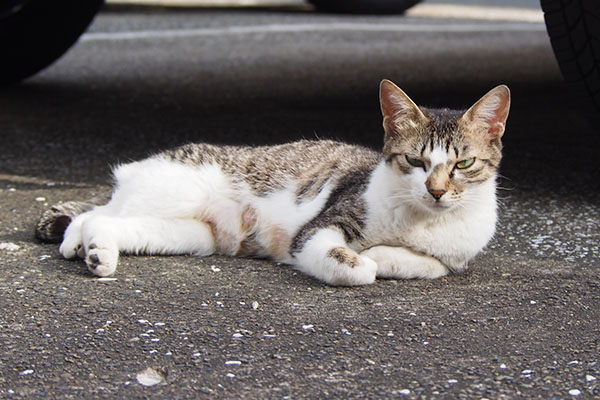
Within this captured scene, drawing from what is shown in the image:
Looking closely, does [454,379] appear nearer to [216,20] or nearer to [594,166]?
[594,166]

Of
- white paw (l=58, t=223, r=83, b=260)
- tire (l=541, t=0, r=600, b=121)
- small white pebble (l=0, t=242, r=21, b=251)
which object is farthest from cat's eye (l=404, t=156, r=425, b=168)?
small white pebble (l=0, t=242, r=21, b=251)

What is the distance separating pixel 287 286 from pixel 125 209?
2.97ft

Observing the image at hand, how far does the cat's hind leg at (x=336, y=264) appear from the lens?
3.07m

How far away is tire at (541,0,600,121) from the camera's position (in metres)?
3.69

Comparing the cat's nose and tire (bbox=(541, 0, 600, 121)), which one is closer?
the cat's nose

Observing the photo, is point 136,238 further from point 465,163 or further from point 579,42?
point 579,42

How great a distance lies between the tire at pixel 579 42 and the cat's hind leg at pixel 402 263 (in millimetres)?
1273

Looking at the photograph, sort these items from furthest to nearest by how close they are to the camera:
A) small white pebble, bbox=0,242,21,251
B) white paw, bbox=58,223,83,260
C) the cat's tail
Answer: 1. the cat's tail
2. small white pebble, bbox=0,242,21,251
3. white paw, bbox=58,223,83,260

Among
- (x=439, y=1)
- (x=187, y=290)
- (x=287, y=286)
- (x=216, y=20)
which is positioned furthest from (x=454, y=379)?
(x=439, y=1)

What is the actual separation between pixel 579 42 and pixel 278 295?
187 cm

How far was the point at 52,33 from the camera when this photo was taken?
668cm

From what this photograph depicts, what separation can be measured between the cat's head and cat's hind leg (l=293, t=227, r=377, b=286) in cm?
32

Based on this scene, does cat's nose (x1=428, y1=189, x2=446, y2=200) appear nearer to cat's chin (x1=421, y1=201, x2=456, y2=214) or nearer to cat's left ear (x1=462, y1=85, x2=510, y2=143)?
cat's chin (x1=421, y1=201, x2=456, y2=214)

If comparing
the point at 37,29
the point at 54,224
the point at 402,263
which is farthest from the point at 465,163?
the point at 37,29
